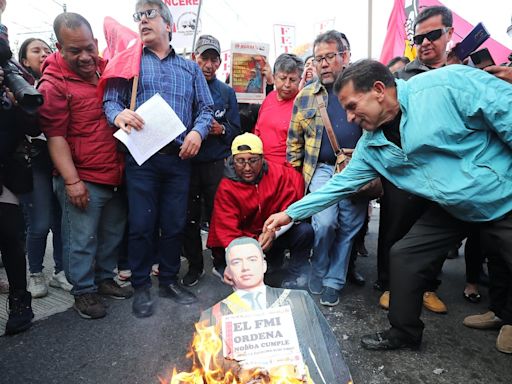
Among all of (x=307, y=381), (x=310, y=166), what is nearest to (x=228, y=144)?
(x=310, y=166)

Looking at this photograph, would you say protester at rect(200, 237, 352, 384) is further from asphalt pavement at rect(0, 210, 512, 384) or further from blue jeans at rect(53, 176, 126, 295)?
blue jeans at rect(53, 176, 126, 295)

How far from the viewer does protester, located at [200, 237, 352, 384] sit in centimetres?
199

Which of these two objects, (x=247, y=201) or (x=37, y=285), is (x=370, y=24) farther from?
(x=37, y=285)

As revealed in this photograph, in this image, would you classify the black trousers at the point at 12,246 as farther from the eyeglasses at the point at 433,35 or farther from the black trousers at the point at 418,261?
the eyeglasses at the point at 433,35

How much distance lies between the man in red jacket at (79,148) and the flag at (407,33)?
5.25 m

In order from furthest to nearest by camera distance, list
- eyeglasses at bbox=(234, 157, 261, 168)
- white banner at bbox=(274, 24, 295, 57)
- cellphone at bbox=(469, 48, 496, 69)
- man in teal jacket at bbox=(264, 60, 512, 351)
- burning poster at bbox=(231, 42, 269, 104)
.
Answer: white banner at bbox=(274, 24, 295, 57) < burning poster at bbox=(231, 42, 269, 104) < eyeglasses at bbox=(234, 157, 261, 168) < cellphone at bbox=(469, 48, 496, 69) < man in teal jacket at bbox=(264, 60, 512, 351)

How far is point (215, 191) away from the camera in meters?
3.85

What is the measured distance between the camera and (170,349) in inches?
104

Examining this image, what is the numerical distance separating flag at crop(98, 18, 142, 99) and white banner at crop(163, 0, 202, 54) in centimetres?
218

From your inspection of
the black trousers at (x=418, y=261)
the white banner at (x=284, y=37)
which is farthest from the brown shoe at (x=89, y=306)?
the white banner at (x=284, y=37)

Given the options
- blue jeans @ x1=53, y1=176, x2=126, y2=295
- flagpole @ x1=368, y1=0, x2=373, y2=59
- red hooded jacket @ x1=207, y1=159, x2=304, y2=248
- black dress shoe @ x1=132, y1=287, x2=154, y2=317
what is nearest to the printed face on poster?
black dress shoe @ x1=132, y1=287, x2=154, y2=317

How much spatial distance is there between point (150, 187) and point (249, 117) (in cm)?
225

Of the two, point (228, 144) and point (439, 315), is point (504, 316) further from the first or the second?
point (228, 144)

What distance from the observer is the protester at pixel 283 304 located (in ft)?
6.54
